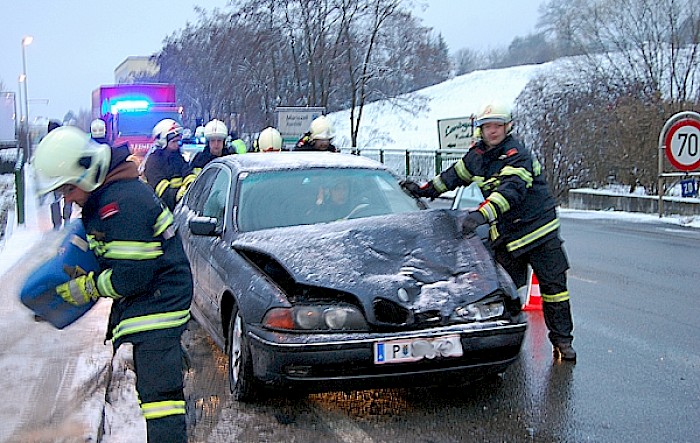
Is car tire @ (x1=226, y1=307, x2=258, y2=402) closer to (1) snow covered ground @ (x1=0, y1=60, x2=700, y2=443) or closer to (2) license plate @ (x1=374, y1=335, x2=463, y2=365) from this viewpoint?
(1) snow covered ground @ (x1=0, y1=60, x2=700, y2=443)

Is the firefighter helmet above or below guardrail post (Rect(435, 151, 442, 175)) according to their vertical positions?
above

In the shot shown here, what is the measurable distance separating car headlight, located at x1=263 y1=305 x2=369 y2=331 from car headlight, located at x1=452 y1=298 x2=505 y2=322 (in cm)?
55

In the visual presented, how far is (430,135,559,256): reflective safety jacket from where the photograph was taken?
580 centimetres

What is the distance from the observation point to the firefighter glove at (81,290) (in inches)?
145

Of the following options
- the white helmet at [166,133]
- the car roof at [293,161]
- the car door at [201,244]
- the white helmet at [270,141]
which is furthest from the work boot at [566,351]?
the white helmet at [270,141]

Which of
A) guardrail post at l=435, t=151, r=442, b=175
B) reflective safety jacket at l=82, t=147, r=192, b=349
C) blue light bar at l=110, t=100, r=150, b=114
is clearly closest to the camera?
reflective safety jacket at l=82, t=147, r=192, b=349

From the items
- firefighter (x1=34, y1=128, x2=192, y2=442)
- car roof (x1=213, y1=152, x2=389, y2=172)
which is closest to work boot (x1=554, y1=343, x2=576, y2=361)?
car roof (x1=213, y1=152, x2=389, y2=172)

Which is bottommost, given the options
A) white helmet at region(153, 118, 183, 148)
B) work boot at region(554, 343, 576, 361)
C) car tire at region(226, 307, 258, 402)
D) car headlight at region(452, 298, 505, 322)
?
work boot at region(554, 343, 576, 361)

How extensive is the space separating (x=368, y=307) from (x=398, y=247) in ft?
2.35

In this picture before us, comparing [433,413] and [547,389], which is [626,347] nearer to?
[547,389]

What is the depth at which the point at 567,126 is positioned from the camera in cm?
2134

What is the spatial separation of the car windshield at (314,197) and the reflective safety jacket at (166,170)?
295 cm

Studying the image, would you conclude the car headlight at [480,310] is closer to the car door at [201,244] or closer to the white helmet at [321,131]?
the car door at [201,244]

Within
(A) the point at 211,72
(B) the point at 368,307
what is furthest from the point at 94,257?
(A) the point at 211,72
